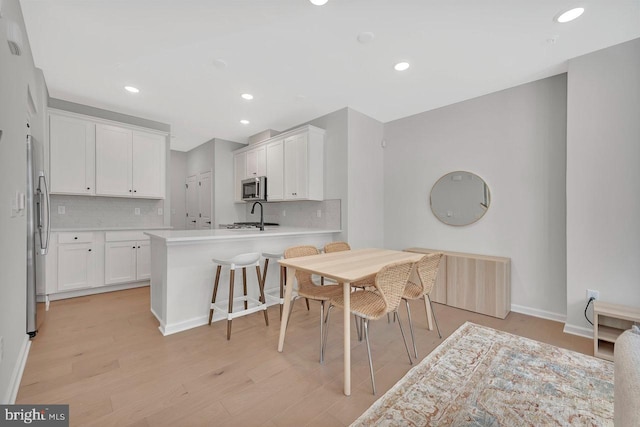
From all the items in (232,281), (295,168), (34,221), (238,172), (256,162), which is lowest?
(232,281)

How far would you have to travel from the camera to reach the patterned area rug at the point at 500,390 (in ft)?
4.85

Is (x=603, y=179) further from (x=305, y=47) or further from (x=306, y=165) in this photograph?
(x=306, y=165)

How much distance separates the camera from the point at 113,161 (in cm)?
388

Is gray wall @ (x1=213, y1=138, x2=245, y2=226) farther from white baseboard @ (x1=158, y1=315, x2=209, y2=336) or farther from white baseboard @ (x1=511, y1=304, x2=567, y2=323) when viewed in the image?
white baseboard @ (x1=511, y1=304, x2=567, y2=323)

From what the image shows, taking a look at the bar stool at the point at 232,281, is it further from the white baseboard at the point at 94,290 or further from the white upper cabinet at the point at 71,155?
the white upper cabinet at the point at 71,155

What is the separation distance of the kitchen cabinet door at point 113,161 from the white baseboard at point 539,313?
17.9ft

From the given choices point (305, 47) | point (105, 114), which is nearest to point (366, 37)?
point (305, 47)

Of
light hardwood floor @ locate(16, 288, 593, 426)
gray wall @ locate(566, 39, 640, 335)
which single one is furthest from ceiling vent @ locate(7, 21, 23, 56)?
gray wall @ locate(566, 39, 640, 335)

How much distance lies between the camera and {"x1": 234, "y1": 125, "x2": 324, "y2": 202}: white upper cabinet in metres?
3.94

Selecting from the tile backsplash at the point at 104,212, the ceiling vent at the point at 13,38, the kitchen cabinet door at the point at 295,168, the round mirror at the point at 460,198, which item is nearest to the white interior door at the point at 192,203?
the tile backsplash at the point at 104,212

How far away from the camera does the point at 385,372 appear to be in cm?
192

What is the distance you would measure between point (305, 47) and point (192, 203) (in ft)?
16.8

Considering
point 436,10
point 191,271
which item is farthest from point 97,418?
point 436,10

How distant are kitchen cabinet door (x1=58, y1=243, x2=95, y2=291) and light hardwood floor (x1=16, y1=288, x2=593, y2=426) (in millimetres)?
649
